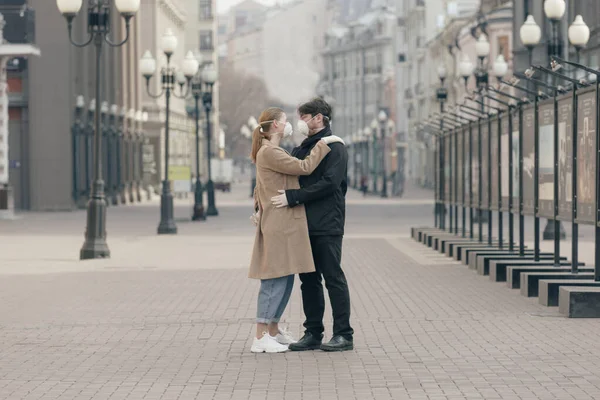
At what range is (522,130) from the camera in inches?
734

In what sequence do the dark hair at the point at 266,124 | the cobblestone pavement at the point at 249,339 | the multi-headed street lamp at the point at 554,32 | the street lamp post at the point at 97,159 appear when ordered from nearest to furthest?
the cobblestone pavement at the point at 249,339 → the dark hair at the point at 266,124 → the street lamp post at the point at 97,159 → the multi-headed street lamp at the point at 554,32

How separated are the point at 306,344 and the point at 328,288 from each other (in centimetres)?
45

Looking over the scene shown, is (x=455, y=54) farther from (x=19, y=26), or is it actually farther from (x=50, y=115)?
(x=19, y=26)

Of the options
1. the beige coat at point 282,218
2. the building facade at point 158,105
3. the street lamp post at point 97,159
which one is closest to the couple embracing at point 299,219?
the beige coat at point 282,218

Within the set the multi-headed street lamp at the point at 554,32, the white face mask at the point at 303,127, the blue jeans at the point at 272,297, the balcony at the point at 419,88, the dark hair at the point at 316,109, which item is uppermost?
the balcony at the point at 419,88

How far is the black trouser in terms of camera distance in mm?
11352

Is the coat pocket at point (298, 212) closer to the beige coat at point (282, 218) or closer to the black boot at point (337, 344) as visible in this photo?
the beige coat at point (282, 218)

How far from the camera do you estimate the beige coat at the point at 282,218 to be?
11.2 metres

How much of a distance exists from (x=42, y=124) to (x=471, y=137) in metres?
28.3

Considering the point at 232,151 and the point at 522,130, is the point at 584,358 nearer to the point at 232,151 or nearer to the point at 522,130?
the point at 522,130

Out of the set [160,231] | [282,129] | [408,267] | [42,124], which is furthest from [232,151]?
[282,129]

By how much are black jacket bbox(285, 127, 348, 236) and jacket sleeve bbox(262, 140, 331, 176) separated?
3.5 inches

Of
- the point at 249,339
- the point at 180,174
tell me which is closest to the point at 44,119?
the point at 180,174

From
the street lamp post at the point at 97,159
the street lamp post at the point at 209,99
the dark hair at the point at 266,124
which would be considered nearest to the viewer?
the dark hair at the point at 266,124
